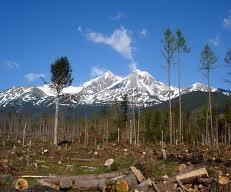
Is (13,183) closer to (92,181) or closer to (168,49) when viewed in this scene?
(92,181)

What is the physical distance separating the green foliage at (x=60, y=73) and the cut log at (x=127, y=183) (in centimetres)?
3214

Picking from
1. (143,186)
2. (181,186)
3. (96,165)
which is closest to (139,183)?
(143,186)

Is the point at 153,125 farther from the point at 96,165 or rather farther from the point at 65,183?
the point at 65,183

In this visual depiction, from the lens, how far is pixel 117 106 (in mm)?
88875

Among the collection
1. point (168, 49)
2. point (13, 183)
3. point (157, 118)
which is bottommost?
point (13, 183)

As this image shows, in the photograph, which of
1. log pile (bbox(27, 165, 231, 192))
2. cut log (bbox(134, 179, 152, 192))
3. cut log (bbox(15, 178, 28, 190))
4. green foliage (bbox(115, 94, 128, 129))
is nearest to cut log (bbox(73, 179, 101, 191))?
log pile (bbox(27, 165, 231, 192))

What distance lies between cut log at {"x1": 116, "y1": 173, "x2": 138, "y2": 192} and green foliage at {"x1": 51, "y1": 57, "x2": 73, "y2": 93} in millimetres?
32139

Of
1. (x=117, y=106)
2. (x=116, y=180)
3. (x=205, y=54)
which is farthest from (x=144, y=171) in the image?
(x=117, y=106)

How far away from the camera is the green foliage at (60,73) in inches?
1923

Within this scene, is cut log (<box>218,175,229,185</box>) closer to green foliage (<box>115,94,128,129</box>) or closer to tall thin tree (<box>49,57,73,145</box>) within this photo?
tall thin tree (<box>49,57,73,145</box>)

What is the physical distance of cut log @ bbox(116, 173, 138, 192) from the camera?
16.8 m

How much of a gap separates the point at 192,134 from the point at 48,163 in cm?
6543

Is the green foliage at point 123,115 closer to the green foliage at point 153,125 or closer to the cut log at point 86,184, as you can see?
the green foliage at point 153,125

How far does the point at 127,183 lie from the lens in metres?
17.3
